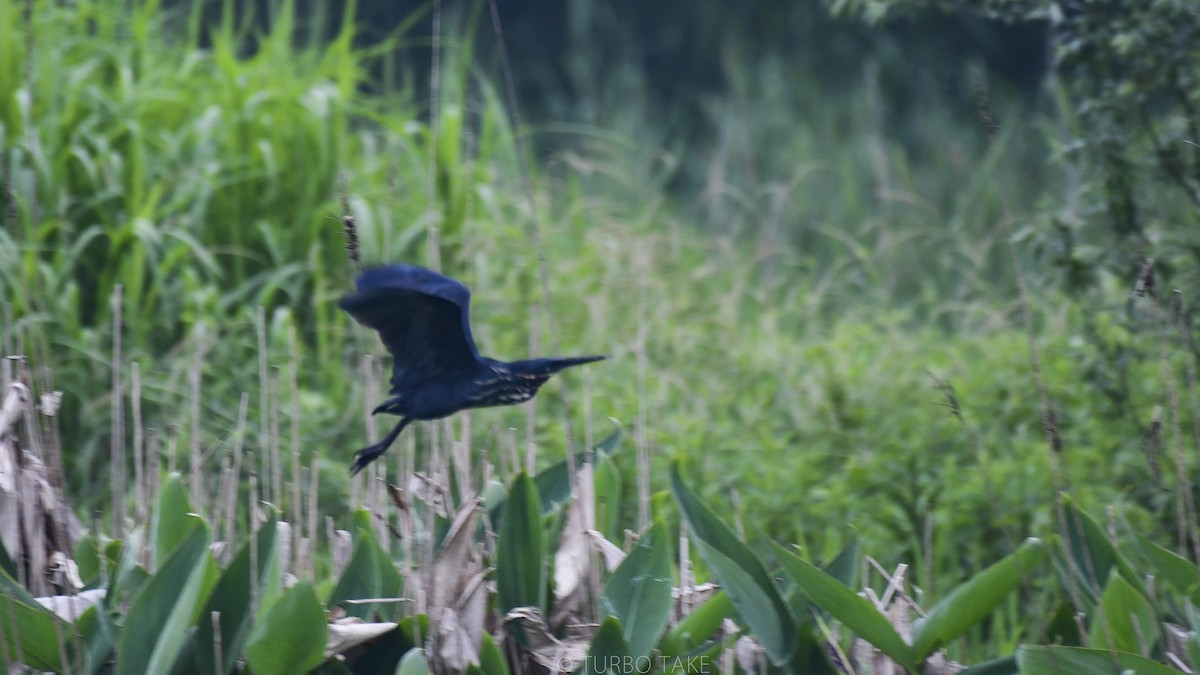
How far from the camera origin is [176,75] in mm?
4832

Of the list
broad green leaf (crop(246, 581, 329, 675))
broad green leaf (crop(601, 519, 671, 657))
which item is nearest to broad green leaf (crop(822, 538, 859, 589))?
broad green leaf (crop(601, 519, 671, 657))

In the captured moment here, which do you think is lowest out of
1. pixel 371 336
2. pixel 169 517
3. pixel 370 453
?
pixel 169 517

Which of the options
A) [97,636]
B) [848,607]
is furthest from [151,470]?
[848,607]

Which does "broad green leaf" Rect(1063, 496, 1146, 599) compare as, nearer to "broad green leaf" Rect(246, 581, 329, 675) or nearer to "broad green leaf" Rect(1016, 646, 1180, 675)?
"broad green leaf" Rect(1016, 646, 1180, 675)

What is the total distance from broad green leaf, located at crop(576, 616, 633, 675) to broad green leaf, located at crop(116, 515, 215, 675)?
54 centimetres

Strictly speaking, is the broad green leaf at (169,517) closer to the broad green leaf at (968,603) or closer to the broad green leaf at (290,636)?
the broad green leaf at (290,636)

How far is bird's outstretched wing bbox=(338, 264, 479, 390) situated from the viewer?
1.80m

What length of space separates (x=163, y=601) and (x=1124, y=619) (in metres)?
1.34

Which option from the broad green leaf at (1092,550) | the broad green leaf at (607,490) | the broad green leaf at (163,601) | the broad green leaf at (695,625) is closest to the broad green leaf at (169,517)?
the broad green leaf at (163,601)

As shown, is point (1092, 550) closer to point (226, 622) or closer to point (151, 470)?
point (226, 622)

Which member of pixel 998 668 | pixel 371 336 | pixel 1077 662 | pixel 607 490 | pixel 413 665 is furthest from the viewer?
pixel 371 336

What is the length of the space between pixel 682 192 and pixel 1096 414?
472 cm

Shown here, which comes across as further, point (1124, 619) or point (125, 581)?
point (125, 581)

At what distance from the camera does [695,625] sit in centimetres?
193
